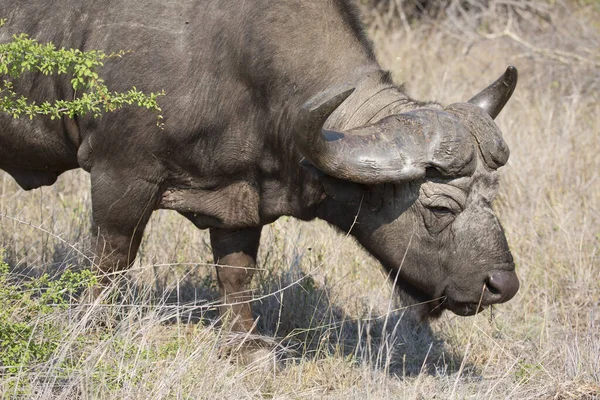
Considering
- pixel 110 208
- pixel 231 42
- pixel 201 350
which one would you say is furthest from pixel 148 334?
pixel 231 42

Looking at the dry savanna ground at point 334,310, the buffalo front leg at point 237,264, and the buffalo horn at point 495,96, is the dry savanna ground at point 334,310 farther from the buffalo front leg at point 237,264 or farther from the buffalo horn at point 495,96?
the buffalo horn at point 495,96

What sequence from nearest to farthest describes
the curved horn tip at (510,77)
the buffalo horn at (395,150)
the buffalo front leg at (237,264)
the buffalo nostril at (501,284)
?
the buffalo horn at (395,150) < the buffalo nostril at (501,284) < the curved horn tip at (510,77) < the buffalo front leg at (237,264)

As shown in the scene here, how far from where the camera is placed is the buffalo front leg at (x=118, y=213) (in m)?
5.09

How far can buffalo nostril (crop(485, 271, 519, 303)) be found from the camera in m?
4.46

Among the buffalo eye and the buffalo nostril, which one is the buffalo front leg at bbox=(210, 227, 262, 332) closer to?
the buffalo eye

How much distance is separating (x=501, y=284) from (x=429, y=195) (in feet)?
1.85

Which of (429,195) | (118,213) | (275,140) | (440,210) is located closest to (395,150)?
(429,195)

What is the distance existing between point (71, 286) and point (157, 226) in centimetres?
263

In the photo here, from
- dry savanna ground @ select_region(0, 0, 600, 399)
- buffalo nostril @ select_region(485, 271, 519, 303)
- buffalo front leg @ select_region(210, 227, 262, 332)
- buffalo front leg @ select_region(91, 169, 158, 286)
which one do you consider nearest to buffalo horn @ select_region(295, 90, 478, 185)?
buffalo nostril @ select_region(485, 271, 519, 303)

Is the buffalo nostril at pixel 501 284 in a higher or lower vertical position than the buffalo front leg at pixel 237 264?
higher

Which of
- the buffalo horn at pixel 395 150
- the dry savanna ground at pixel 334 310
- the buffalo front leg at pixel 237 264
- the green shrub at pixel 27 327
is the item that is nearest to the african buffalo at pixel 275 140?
the buffalo horn at pixel 395 150

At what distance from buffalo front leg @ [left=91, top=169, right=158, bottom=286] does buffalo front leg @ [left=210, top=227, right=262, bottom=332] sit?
0.66m

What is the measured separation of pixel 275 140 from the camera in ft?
16.3

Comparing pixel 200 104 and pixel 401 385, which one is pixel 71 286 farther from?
pixel 401 385
